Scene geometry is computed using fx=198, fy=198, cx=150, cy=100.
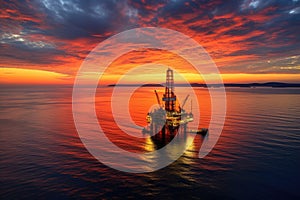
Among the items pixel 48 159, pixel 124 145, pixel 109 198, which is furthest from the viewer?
pixel 124 145

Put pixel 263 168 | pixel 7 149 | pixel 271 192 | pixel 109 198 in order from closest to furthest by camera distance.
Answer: pixel 109 198
pixel 271 192
pixel 263 168
pixel 7 149

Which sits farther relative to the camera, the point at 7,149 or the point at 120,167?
the point at 7,149

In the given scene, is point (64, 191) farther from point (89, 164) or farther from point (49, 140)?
point (49, 140)

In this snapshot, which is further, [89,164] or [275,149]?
[275,149]

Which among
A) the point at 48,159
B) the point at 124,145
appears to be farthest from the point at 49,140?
the point at 124,145

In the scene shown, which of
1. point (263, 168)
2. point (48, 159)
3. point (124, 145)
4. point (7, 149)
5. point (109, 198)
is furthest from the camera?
point (124, 145)

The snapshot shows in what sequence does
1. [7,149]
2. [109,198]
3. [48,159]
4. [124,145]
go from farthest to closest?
[124,145] < [7,149] < [48,159] < [109,198]

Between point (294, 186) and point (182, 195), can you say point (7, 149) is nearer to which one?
point (182, 195)

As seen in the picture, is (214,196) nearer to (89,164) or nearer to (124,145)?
(89,164)

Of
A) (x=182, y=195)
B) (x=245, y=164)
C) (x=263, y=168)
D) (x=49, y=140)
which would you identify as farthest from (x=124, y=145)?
(x=263, y=168)

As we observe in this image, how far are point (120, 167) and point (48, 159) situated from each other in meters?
15.9

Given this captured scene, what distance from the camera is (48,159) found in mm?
42094

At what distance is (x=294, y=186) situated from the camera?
3212 cm

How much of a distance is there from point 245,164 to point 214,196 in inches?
582
